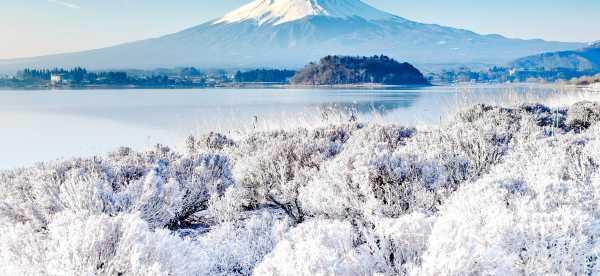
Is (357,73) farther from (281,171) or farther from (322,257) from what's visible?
(322,257)

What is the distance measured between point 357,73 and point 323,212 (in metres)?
68.8

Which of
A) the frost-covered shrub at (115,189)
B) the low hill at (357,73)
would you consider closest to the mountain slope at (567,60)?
the low hill at (357,73)

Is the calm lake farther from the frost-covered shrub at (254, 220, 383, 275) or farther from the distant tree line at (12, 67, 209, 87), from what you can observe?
the distant tree line at (12, 67, 209, 87)

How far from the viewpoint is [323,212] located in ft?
14.8

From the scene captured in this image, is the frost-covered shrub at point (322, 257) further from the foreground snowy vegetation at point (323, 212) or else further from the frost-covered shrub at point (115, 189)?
the frost-covered shrub at point (115, 189)

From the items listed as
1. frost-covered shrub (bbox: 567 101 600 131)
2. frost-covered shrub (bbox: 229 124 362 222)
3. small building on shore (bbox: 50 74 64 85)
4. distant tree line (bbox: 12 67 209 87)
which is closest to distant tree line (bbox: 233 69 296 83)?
distant tree line (bbox: 12 67 209 87)

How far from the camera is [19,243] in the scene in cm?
288

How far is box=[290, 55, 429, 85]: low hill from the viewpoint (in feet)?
237

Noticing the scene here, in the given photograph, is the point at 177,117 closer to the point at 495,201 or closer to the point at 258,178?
the point at 258,178

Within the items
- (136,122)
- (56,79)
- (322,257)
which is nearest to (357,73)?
(56,79)

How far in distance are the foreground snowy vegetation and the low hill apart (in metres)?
64.4

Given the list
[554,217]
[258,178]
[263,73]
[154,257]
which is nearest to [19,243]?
[154,257]

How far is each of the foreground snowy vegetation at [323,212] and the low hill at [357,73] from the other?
6436 cm

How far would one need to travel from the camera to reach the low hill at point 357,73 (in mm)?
72312
